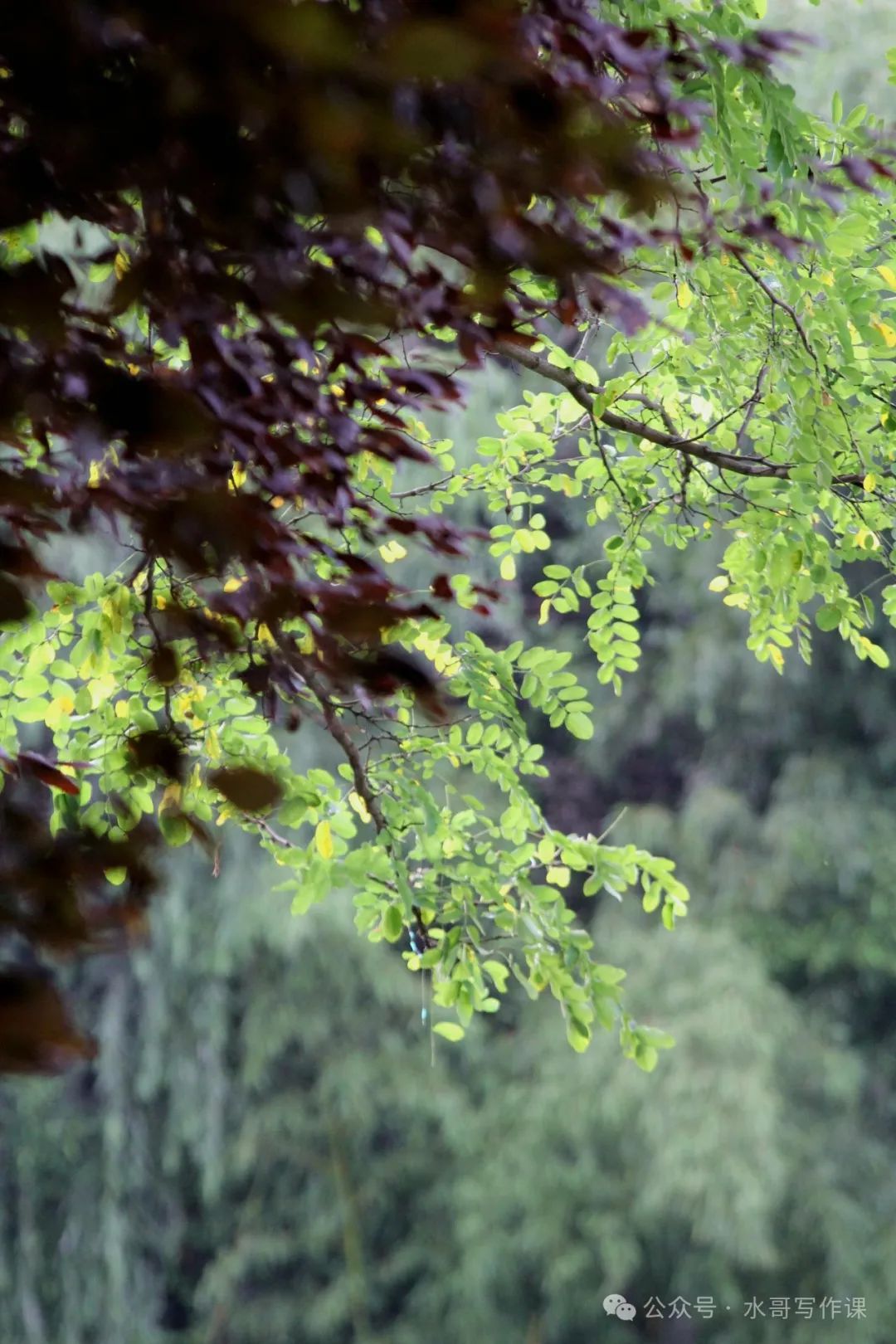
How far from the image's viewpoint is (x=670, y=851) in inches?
283

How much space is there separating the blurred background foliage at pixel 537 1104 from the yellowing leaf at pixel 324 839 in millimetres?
3905

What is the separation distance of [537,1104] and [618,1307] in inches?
36.7

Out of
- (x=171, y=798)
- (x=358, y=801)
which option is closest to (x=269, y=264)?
(x=171, y=798)

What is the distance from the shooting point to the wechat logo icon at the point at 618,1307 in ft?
21.2

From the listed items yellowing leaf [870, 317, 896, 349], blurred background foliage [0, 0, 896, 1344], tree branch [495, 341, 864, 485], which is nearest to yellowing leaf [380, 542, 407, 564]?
tree branch [495, 341, 864, 485]

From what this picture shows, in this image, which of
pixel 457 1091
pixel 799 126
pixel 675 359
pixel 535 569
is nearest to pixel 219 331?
pixel 799 126

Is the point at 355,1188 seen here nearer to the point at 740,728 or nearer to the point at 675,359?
the point at 740,728

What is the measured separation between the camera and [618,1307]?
6516mm

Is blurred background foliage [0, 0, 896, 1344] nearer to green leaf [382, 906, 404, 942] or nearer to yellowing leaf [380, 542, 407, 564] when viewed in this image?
yellowing leaf [380, 542, 407, 564]

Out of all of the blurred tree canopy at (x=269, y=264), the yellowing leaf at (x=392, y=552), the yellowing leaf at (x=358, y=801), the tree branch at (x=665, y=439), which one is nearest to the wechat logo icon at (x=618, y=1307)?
the yellowing leaf at (x=358, y=801)

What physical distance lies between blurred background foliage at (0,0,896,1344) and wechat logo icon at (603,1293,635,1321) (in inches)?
2.1

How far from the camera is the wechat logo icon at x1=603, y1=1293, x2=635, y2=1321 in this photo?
647cm

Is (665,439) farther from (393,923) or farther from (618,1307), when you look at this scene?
(618,1307)

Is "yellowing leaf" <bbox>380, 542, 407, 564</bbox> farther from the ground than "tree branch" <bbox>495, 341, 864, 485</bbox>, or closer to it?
closer to it
